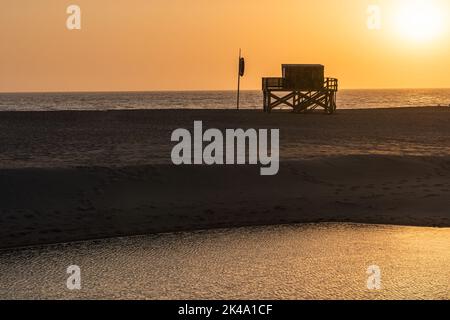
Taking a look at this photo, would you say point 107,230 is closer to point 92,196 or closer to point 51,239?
point 51,239

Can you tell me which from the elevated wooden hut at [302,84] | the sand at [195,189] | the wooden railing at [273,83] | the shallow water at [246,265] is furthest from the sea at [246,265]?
the wooden railing at [273,83]

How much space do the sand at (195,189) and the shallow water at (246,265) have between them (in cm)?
112

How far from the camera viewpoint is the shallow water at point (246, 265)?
28.5 ft

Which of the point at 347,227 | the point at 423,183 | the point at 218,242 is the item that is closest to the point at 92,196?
the point at 218,242

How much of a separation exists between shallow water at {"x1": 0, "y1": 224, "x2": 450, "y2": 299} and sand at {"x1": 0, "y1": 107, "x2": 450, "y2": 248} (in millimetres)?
1118

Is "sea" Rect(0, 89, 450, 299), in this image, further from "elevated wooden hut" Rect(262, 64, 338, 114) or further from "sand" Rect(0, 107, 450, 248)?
"elevated wooden hut" Rect(262, 64, 338, 114)

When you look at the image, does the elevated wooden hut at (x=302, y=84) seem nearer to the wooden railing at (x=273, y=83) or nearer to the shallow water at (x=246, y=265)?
the wooden railing at (x=273, y=83)

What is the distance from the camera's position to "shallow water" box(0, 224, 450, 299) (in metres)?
8.67

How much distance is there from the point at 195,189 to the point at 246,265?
6464 millimetres

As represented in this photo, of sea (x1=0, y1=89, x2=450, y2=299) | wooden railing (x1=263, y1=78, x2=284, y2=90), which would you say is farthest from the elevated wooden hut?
sea (x1=0, y1=89, x2=450, y2=299)

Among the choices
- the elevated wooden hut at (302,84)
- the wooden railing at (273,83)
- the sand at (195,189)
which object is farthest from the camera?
the wooden railing at (273,83)

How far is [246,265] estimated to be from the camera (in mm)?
10117

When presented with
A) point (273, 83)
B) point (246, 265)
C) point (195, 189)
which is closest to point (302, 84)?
point (273, 83)

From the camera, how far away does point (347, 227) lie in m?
13.3
